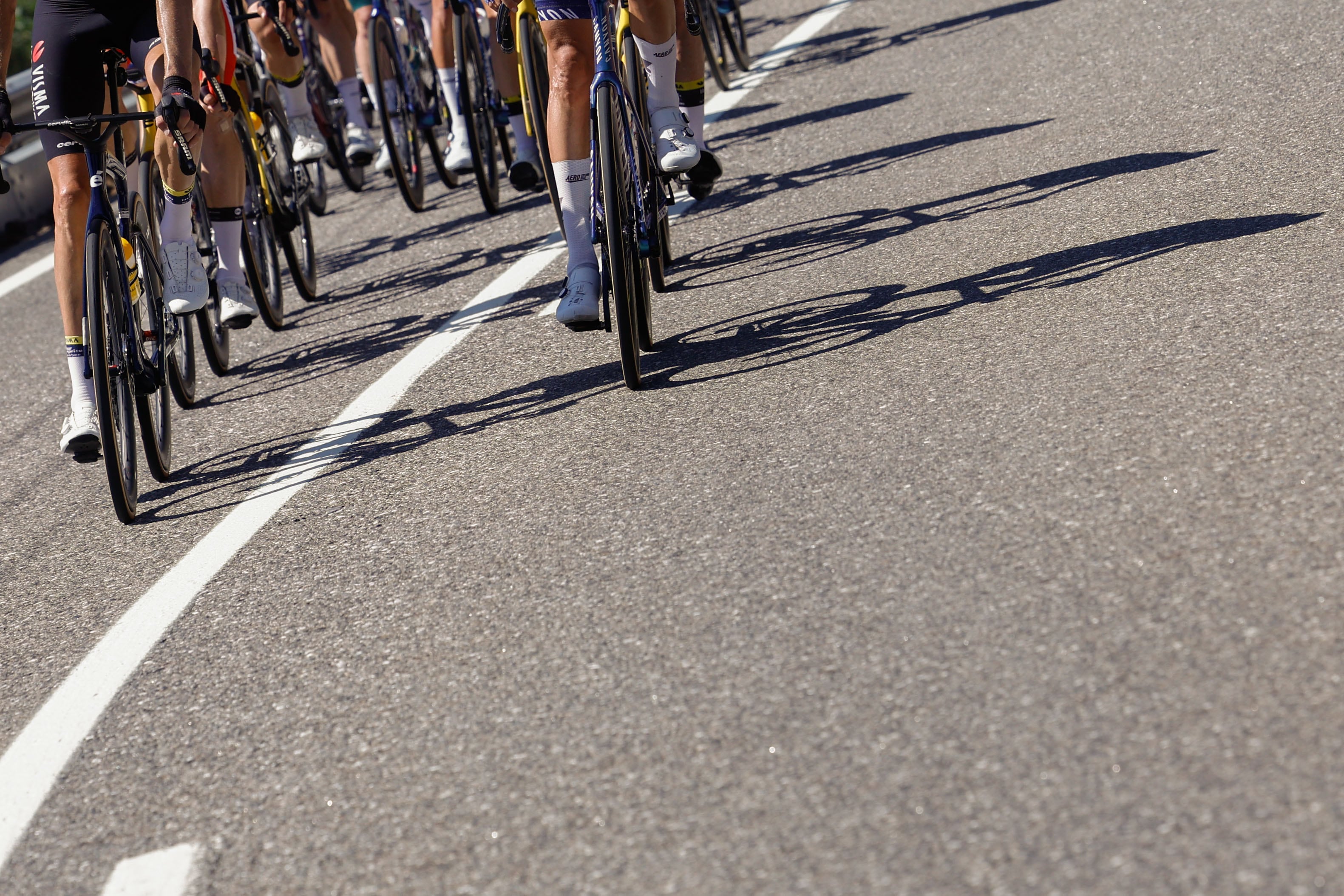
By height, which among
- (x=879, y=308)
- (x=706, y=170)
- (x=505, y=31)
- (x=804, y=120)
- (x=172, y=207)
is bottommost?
(x=804, y=120)

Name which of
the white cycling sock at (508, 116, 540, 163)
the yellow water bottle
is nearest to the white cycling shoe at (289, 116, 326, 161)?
the white cycling sock at (508, 116, 540, 163)

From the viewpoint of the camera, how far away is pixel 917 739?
2.72 metres

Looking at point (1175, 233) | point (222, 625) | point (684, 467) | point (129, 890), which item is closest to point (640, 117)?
point (684, 467)

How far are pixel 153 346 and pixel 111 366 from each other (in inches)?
19.3

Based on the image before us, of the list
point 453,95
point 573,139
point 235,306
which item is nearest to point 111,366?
point 235,306

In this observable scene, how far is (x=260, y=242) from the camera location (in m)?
6.64

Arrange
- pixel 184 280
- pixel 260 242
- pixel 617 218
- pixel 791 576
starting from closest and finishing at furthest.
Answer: pixel 791 576 → pixel 617 218 → pixel 184 280 → pixel 260 242

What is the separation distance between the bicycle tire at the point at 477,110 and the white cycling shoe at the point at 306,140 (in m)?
0.75

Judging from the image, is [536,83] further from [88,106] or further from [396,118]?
[88,106]

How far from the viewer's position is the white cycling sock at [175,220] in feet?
18.1

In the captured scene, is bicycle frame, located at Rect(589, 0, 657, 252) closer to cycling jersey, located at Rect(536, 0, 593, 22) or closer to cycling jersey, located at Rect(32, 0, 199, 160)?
cycling jersey, located at Rect(536, 0, 593, 22)

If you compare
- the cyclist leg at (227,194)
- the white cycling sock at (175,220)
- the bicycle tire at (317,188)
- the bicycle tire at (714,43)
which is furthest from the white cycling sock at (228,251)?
the bicycle tire at (714,43)

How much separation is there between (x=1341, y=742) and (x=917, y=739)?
70 centimetres

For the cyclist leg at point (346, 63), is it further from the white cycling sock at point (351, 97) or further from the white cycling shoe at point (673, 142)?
the white cycling shoe at point (673, 142)
